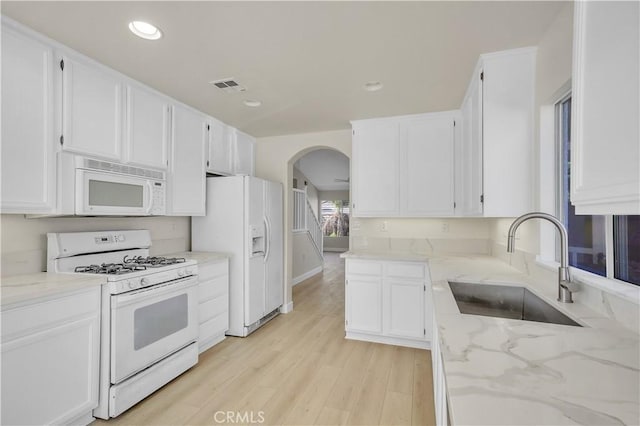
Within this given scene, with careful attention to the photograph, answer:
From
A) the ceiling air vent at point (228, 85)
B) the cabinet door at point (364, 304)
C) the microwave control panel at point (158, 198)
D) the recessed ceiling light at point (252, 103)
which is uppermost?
the ceiling air vent at point (228, 85)

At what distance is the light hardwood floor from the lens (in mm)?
2023

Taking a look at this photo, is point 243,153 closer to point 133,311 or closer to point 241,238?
point 241,238

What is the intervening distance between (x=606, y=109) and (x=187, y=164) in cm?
312

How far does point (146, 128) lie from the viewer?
2.65m

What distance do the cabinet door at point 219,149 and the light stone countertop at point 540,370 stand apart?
294 cm

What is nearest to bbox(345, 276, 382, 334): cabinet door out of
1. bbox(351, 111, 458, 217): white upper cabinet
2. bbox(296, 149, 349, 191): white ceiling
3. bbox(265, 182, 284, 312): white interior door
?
bbox(351, 111, 458, 217): white upper cabinet

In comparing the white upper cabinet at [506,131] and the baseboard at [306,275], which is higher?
the white upper cabinet at [506,131]

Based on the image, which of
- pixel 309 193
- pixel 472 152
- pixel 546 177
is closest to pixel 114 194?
pixel 472 152

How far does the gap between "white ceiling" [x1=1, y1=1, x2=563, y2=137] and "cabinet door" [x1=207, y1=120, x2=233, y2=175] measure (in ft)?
2.06

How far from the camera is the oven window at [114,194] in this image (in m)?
2.22

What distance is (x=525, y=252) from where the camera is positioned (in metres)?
2.15

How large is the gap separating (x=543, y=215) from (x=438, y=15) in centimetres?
119

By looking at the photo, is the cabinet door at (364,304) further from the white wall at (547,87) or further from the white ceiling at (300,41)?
the white ceiling at (300,41)

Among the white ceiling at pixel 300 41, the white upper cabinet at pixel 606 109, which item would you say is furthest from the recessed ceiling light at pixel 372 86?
the white upper cabinet at pixel 606 109
